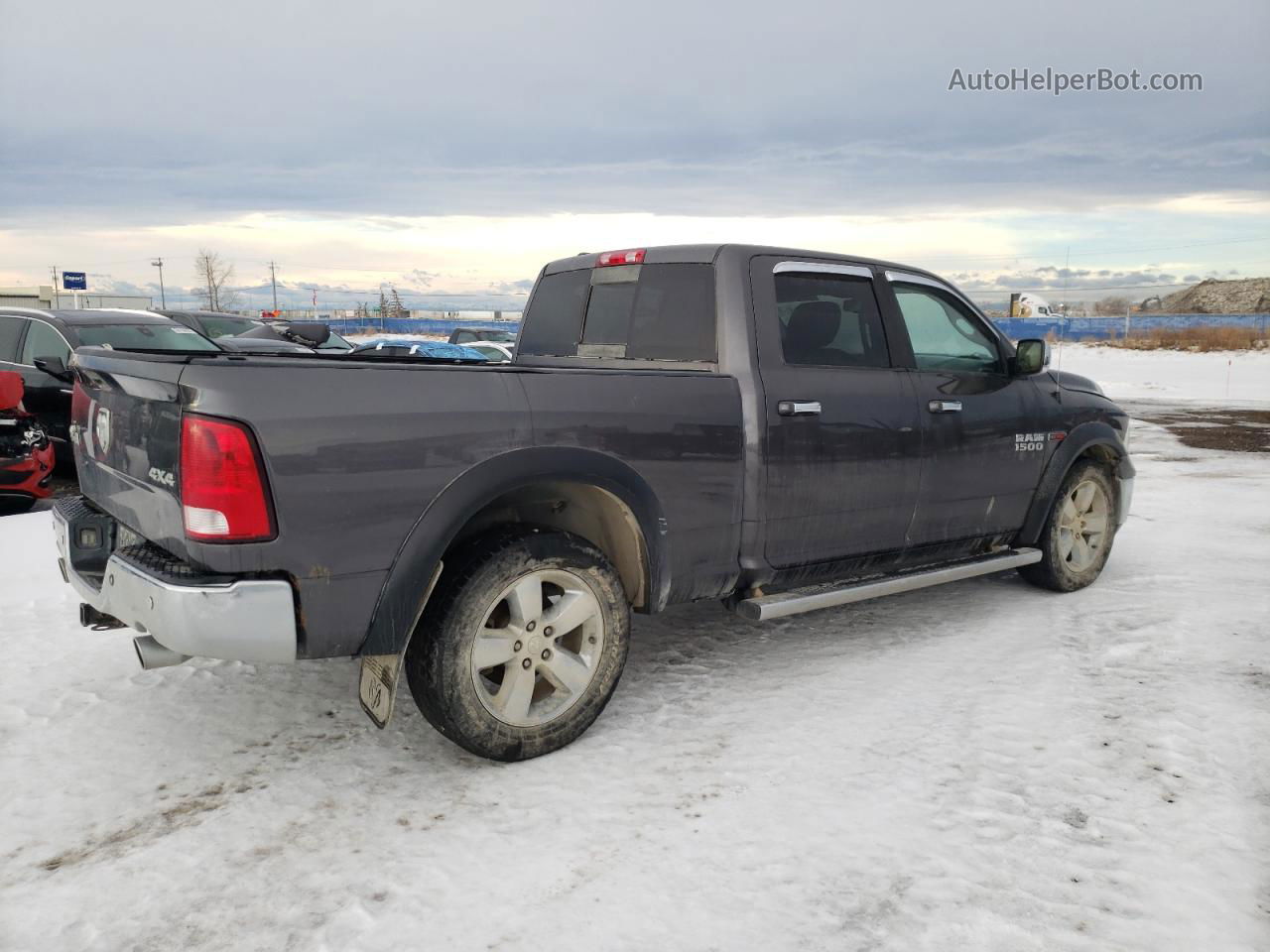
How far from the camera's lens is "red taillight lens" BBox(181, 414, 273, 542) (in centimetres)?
281

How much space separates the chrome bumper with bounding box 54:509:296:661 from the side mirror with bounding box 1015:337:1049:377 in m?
3.99

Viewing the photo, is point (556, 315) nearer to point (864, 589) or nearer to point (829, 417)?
Answer: point (829, 417)

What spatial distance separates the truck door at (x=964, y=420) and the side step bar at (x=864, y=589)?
6.0 inches

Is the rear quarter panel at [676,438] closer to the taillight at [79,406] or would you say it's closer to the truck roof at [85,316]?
the taillight at [79,406]

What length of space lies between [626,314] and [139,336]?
23.6 feet

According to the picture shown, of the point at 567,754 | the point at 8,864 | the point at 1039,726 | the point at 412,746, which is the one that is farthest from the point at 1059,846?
the point at 8,864

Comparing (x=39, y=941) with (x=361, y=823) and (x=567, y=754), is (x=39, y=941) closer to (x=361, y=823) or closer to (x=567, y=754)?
(x=361, y=823)

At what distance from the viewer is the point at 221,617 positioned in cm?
286

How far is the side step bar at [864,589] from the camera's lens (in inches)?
159

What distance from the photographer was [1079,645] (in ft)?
15.8

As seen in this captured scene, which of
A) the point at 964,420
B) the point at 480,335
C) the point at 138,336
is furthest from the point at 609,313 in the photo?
the point at 480,335

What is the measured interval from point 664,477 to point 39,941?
2.37 meters

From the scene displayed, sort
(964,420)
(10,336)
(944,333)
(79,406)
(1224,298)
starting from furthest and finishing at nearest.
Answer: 1. (1224,298)
2. (10,336)
3. (944,333)
4. (964,420)
5. (79,406)

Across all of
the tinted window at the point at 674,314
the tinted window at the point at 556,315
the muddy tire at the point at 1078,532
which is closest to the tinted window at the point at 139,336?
the tinted window at the point at 556,315
